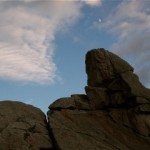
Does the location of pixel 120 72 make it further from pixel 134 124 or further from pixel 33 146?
pixel 33 146

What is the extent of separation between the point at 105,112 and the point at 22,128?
9566 mm

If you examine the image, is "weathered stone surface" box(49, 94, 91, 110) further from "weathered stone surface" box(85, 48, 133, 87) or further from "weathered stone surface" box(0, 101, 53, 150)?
"weathered stone surface" box(85, 48, 133, 87)

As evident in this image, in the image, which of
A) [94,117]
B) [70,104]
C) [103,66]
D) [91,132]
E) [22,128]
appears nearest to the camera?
[22,128]

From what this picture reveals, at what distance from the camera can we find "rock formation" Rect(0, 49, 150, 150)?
128ft

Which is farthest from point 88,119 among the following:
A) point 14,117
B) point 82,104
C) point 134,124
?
point 14,117

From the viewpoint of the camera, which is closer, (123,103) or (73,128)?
(73,128)

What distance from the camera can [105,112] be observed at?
144 feet

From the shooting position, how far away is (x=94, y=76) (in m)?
46.2

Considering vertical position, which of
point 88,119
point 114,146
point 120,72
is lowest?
point 114,146

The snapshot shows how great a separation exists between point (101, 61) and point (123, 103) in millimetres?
5580

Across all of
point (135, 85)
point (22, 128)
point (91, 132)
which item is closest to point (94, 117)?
point (91, 132)

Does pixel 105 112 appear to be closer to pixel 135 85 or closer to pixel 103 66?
pixel 135 85

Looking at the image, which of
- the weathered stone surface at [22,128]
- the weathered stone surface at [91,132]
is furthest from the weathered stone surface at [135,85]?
the weathered stone surface at [22,128]

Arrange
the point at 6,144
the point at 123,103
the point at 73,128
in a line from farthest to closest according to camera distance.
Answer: the point at 123,103, the point at 73,128, the point at 6,144
